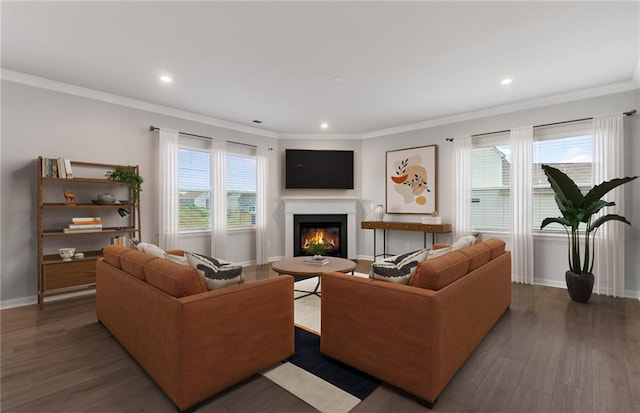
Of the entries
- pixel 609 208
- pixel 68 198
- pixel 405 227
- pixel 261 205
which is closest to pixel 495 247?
pixel 609 208

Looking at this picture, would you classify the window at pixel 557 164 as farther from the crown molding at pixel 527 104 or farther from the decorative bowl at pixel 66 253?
the decorative bowl at pixel 66 253

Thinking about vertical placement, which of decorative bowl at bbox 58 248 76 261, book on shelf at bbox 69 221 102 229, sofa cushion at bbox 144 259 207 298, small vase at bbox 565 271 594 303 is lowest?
small vase at bbox 565 271 594 303

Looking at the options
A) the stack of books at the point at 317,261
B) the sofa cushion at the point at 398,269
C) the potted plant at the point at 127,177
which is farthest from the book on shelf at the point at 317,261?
the potted plant at the point at 127,177

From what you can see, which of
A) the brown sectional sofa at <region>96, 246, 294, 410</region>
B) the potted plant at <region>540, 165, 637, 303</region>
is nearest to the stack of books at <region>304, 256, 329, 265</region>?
the brown sectional sofa at <region>96, 246, 294, 410</region>

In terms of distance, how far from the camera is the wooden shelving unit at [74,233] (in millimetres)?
3584

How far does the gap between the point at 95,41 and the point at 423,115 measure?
15.1 feet

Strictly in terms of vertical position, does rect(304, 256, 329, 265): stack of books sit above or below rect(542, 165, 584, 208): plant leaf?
below

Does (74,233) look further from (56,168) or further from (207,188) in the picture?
(207,188)

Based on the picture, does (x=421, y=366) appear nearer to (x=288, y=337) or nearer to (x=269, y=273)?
(x=288, y=337)

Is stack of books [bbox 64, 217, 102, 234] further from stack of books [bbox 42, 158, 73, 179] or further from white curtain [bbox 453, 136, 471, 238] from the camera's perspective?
white curtain [bbox 453, 136, 471, 238]

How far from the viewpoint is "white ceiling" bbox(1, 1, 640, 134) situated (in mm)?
2465

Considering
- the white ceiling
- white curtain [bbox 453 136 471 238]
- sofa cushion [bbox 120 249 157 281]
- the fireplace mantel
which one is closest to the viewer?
sofa cushion [bbox 120 249 157 281]

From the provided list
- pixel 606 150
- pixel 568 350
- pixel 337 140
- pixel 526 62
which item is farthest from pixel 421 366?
pixel 337 140

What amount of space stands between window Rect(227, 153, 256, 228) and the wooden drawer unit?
2.40 metres
